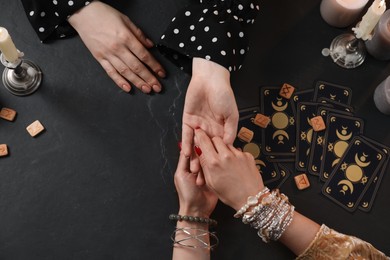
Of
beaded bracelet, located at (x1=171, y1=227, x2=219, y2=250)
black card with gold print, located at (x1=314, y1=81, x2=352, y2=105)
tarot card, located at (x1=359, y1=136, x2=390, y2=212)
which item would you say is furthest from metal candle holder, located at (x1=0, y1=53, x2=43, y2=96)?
tarot card, located at (x1=359, y1=136, x2=390, y2=212)

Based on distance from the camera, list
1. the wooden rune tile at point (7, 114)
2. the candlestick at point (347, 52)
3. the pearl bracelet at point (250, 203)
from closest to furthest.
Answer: the pearl bracelet at point (250, 203) → the wooden rune tile at point (7, 114) → the candlestick at point (347, 52)

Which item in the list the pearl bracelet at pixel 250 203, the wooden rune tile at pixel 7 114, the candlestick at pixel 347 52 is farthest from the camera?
the candlestick at pixel 347 52

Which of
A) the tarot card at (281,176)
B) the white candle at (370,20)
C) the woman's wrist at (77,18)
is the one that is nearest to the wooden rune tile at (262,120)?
the tarot card at (281,176)

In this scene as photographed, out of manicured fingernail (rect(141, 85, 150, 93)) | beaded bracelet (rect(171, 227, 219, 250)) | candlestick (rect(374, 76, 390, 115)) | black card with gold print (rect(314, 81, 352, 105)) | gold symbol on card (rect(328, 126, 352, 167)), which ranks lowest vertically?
beaded bracelet (rect(171, 227, 219, 250))

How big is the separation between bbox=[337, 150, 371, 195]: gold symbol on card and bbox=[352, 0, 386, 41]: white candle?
11.5 inches

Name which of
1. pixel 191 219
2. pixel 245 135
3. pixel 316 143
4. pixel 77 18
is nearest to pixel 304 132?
pixel 316 143

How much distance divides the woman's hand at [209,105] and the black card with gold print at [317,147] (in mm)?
205

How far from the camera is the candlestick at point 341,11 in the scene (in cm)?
113

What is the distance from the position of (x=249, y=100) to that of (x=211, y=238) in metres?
0.35

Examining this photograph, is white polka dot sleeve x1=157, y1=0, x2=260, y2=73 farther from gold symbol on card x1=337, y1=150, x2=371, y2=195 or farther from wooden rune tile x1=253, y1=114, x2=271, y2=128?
gold symbol on card x1=337, y1=150, x2=371, y2=195

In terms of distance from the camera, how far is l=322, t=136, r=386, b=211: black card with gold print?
41.3 inches

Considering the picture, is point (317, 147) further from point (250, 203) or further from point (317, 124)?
point (250, 203)

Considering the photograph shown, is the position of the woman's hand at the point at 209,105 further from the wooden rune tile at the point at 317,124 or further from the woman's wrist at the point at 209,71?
the wooden rune tile at the point at 317,124

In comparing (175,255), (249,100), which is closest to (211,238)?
(175,255)
